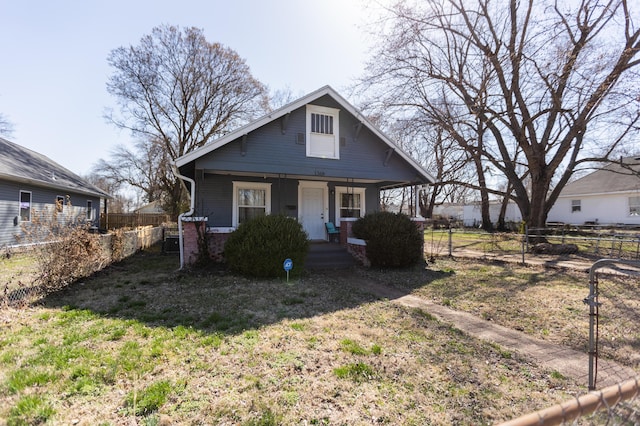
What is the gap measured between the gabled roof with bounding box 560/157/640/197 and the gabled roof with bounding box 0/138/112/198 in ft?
106

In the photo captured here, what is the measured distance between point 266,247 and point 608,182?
28.8m

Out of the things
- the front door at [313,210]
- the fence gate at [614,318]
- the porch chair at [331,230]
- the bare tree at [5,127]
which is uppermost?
the bare tree at [5,127]

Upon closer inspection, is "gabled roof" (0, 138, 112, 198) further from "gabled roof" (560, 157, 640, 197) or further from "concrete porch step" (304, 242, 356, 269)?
"gabled roof" (560, 157, 640, 197)

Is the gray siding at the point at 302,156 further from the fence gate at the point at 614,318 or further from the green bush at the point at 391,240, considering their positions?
the fence gate at the point at 614,318

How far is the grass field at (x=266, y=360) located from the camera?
8.80 ft

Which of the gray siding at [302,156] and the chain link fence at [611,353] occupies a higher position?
the gray siding at [302,156]

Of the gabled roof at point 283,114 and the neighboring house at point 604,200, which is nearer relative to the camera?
the gabled roof at point 283,114

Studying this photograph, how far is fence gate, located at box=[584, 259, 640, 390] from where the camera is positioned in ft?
9.16

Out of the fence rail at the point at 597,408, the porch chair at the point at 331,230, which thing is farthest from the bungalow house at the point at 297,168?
the fence rail at the point at 597,408

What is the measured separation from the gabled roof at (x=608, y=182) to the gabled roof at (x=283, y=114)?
18.3m

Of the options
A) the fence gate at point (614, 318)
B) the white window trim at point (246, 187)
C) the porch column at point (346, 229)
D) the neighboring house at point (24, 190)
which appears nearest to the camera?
the fence gate at point (614, 318)

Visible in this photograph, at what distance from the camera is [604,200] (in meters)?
23.7

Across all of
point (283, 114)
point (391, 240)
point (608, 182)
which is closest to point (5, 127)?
point (283, 114)

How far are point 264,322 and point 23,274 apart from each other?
742 centimetres
